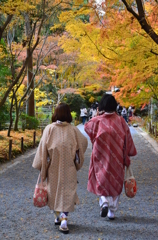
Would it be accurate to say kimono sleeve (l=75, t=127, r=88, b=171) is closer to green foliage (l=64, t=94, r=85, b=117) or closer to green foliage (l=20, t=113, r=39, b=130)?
green foliage (l=20, t=113, r=39, b=130)

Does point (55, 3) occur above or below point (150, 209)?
above

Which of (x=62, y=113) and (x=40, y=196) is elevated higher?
(x=62, y=113)

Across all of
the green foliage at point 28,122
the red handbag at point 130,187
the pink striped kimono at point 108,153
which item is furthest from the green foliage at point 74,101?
the red handbag at point 130,187

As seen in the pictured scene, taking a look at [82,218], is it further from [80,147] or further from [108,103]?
[108,103]

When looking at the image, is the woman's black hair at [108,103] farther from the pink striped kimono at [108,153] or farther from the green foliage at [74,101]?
the green foliage at [74,101]

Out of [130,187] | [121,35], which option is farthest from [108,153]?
[121,35]

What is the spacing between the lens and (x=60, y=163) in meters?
4.29

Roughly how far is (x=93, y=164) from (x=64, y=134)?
0.85 m

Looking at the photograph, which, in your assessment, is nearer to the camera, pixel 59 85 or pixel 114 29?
pixel 114 29

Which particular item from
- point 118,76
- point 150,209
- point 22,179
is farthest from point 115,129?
point 118,76

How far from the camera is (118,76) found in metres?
13.2

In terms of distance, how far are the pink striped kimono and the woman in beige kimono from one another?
1.84 feet

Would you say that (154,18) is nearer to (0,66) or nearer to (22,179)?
(22,179)

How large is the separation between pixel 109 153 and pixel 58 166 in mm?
845
